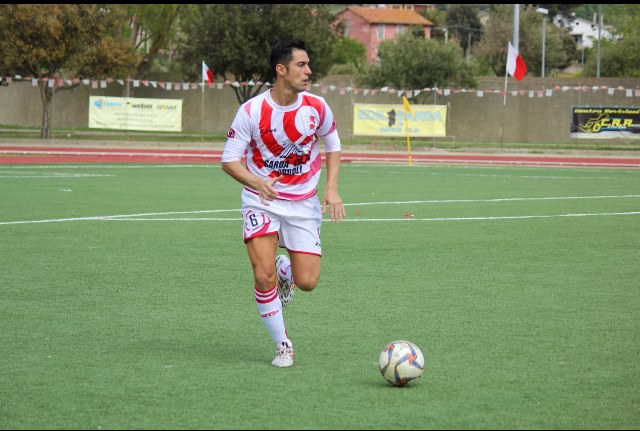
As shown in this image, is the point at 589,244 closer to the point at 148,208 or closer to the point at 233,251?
the point at 233,251

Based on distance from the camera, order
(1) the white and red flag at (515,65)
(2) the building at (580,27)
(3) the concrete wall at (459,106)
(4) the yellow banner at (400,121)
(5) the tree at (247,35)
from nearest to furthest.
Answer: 1. (1) the white and red flag at (515,65)
2. (4) the yellow banner at (400,121)
3. (5) the tree at (247,35)
4. (3) the concrete wall at (459,106)
5. (2) the building at (580,27)

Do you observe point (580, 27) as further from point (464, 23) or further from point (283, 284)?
point (283, 284)

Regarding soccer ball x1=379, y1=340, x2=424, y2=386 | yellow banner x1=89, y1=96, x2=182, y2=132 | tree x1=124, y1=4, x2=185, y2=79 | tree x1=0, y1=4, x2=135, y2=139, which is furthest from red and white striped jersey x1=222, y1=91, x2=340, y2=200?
tree x1=124, y1=4, x2=185, y2=79

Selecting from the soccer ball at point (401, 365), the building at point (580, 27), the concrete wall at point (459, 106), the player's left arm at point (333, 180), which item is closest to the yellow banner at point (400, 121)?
the concrete wall at point (459, 106)

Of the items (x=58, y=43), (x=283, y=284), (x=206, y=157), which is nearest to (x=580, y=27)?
(x=58, y=43)

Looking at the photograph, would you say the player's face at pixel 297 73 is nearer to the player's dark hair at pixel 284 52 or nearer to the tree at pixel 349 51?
the player's dark hair at pixel 284 52

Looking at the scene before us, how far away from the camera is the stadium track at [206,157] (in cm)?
3173

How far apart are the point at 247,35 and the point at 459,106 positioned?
1044 cm

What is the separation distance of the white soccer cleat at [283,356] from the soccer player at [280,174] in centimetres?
3

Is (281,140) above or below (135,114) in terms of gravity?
below

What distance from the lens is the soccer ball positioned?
612cm

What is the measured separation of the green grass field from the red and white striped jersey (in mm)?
1194

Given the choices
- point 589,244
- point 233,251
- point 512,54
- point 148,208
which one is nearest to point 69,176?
point 148,208

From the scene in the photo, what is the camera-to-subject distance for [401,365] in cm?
612
